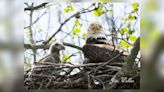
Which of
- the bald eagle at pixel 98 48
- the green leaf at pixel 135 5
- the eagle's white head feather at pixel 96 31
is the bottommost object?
the bald eagle at pixel 98 48

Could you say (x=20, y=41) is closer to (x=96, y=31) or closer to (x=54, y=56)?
(x=54, y=56)

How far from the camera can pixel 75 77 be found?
2584 millimetres

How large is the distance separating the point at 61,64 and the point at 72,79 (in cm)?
15

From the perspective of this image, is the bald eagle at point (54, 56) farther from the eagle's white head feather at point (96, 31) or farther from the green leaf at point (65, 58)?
the eagle's white head feather at point (96, 31)

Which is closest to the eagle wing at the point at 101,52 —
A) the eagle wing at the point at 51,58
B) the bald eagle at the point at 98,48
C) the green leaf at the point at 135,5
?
the bald eagle at the point at 98,48

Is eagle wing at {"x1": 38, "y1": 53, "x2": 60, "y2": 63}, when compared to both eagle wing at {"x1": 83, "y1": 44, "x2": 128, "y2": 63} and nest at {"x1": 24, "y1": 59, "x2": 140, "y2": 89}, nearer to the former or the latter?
nest at {"x1": 24, "y1": 59, "x2": 140, "y2": 89}

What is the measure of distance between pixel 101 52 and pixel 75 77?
0.30 m

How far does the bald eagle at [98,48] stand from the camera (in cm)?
257

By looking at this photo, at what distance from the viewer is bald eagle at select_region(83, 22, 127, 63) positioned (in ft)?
8.42

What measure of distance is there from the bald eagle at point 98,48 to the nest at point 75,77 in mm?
49

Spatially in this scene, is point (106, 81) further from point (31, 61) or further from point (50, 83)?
point (31, 61)

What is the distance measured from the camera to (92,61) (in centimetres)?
257

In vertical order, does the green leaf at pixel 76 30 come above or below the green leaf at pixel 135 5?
below

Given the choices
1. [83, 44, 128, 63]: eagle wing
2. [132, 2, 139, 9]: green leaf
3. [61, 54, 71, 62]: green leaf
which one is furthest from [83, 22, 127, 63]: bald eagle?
[132, 2, 139, 9]: green leaf
